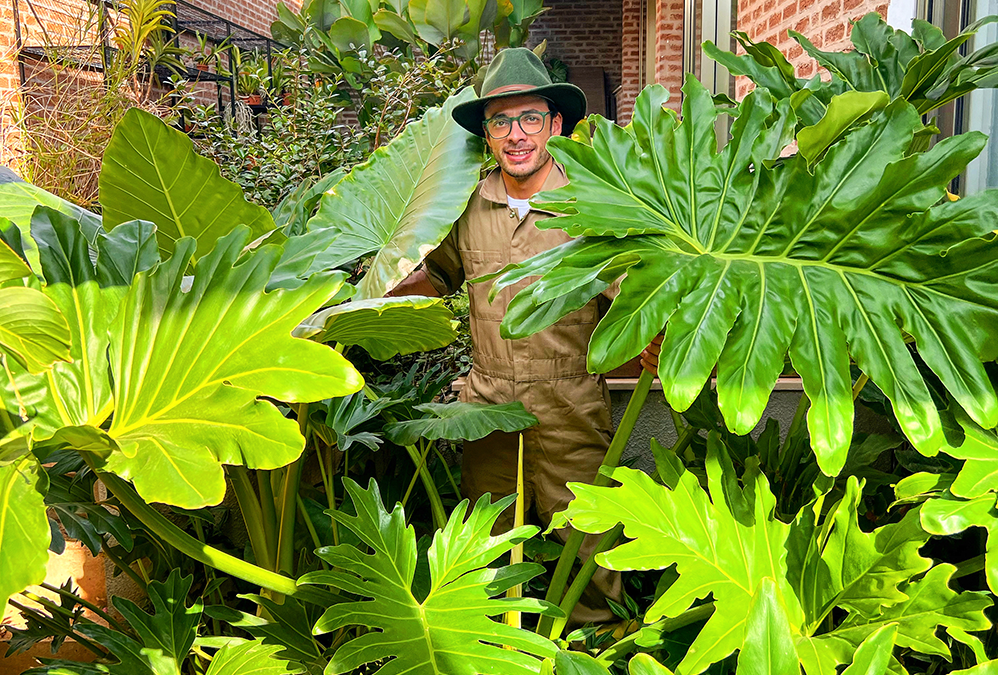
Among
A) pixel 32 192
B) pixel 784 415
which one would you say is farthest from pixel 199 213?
pixel 784 415

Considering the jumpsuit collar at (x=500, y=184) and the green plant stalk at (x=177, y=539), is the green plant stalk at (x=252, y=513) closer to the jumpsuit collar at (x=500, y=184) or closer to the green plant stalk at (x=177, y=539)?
the green plant stalk at (x=177, y=539)

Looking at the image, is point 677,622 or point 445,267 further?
point 445,267

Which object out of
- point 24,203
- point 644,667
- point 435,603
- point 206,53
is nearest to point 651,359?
point 435,603

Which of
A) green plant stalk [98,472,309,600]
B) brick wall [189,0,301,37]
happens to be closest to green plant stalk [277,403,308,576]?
green plant stalk [98,472,309,600]

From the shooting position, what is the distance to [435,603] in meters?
1.26

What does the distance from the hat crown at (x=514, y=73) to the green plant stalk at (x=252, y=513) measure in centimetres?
110

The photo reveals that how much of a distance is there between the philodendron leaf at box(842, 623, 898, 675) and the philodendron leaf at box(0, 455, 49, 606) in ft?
2.79

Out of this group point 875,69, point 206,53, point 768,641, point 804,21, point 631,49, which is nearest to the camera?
point 768,641

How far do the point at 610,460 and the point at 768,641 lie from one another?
25.6 inches

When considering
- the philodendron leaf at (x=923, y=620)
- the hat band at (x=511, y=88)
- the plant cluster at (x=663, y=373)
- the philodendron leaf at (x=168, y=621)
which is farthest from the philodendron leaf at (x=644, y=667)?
the hat band at (x=511, y=88)

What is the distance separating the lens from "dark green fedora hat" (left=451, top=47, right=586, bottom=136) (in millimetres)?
1922

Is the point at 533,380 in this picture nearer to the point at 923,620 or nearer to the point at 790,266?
the point at 790,266

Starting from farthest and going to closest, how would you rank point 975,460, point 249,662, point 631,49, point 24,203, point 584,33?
point 584,33 → point 631,49 → point 24,203 → point 249,662 → point 975,460

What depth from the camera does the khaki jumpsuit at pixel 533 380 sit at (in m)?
1.97
